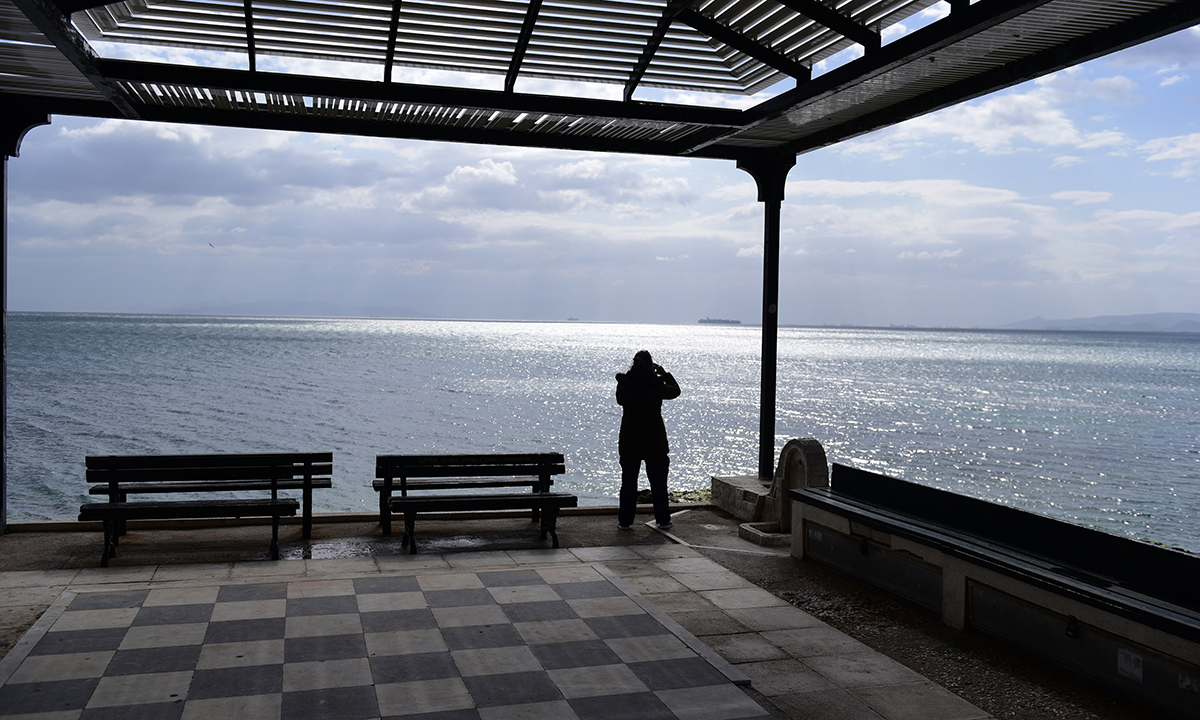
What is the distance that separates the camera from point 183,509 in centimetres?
682

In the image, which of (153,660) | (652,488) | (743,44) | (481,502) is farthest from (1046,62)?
(153,660)

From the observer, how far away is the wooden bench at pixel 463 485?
23.9ft

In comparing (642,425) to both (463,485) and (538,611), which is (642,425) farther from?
(538,611)

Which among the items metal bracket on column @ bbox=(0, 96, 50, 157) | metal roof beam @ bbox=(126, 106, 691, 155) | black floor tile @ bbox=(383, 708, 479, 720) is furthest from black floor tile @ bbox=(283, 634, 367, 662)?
metal bracket on column @ bbox=(0, 96, 50, 157)

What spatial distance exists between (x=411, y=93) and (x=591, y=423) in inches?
1255

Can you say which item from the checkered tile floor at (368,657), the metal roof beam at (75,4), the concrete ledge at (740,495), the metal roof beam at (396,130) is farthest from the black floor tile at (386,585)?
the metal roof beam at (75,4)

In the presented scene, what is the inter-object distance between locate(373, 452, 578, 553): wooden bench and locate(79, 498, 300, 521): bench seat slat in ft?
2.89

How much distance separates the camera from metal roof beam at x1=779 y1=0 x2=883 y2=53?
5.71m

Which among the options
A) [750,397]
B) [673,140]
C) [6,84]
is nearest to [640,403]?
[673,140]

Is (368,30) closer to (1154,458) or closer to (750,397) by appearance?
(1154,458)

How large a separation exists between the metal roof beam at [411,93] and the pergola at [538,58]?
0.04 feet

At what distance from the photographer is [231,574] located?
6512mm

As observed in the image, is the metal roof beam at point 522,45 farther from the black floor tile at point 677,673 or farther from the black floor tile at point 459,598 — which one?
the black floor tile at point 677,673

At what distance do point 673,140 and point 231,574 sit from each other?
5.19 metres
